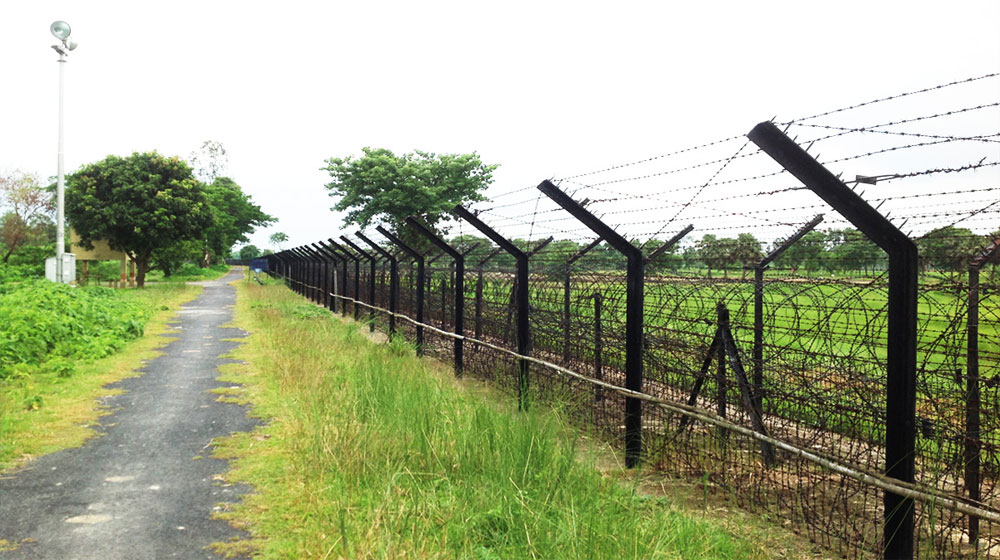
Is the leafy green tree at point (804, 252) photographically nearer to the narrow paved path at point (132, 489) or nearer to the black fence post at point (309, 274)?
the narrow paved path at point (132, 489)

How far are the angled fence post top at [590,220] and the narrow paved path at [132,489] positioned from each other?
2847 millimetres

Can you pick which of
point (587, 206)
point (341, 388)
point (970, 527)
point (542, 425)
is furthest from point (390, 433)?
point (970, 527)

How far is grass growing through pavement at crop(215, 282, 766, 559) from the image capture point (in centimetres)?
308

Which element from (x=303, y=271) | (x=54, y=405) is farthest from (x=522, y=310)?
(x=303, y=271)

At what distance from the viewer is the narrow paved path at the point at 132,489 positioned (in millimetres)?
3525

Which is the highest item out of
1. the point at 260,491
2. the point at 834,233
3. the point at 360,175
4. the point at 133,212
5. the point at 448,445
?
the point at 360,175

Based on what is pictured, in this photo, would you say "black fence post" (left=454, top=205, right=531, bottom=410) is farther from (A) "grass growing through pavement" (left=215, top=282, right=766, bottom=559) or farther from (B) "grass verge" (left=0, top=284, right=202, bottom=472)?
(B) "grass verge" (left=0, top=284, right=202, bottom=472)

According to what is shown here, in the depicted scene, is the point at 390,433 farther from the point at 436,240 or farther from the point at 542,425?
the point at 436,240

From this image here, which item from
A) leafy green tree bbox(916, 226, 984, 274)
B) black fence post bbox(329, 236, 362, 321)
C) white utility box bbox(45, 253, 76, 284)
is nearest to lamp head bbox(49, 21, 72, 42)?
white utility box bbox(45, 253, 76, 284)

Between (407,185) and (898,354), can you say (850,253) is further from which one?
(407,185)

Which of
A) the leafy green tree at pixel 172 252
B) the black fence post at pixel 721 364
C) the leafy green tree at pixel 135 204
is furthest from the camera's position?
the leafy green tree at pixel 172 252

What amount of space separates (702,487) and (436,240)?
4965 mm

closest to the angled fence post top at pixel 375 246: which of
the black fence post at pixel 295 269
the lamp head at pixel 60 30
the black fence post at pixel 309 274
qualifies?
the lamp head at pixel 60 30

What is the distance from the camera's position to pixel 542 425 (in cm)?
430
